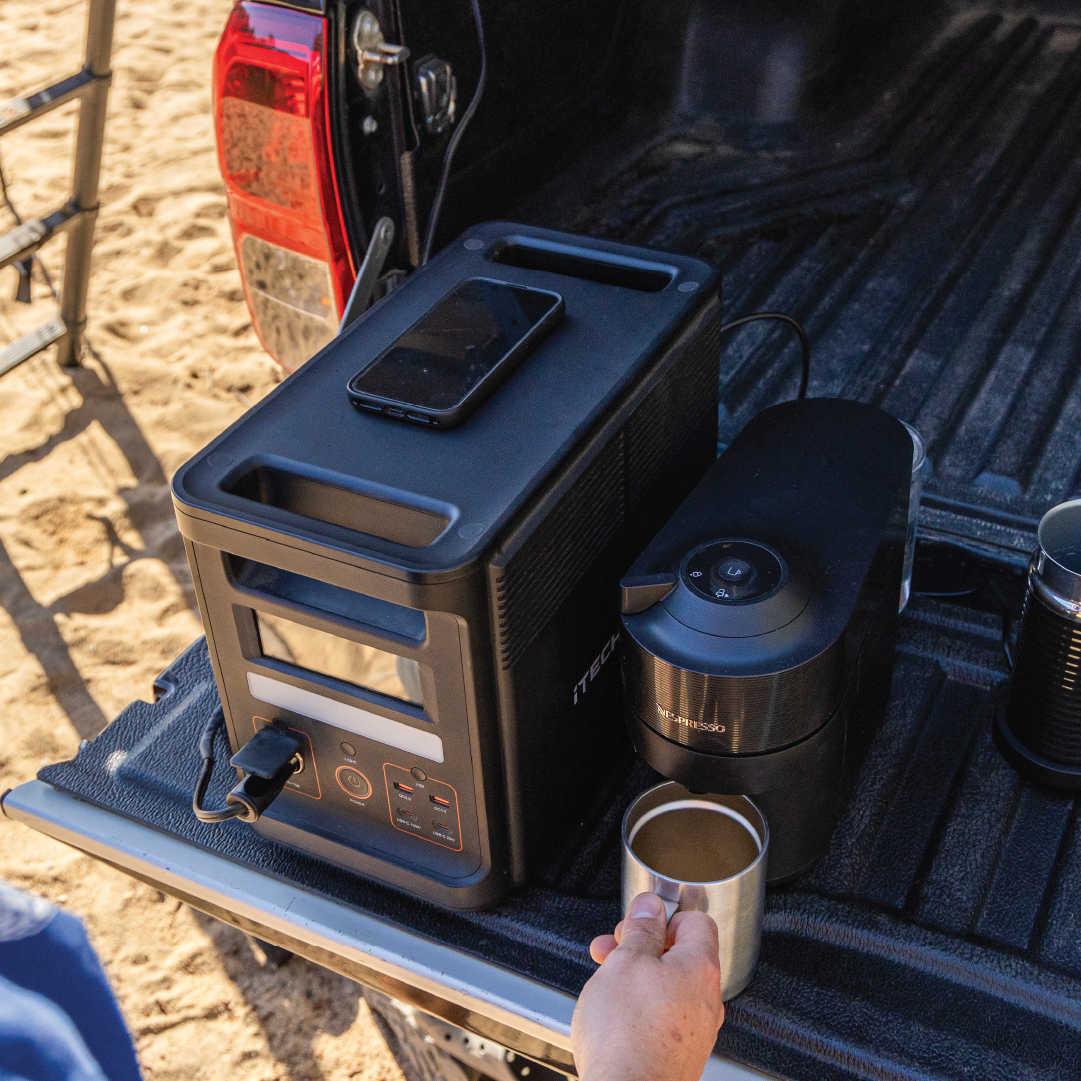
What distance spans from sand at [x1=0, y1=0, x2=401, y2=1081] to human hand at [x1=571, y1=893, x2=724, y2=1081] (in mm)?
930

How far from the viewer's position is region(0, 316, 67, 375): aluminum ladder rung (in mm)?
2652

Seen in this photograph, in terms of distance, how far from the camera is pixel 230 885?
1030mm

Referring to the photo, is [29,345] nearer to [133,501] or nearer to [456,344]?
[133,501]

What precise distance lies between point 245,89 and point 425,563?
31.1 inches

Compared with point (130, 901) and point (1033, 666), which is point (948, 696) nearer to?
point (1033, 666)

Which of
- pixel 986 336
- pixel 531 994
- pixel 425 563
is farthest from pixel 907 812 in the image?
pixel 986 336

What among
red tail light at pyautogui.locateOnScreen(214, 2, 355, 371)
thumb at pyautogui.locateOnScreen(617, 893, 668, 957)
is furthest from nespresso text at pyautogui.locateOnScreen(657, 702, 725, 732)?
red tail light at pyautogui.locateOnScreen(214, 2, 355, 371)

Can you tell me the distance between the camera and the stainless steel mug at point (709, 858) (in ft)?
2.77

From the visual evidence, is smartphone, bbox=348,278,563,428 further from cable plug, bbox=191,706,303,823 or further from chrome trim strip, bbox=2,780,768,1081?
chrome trim strip, bbox=2,780,768,1081

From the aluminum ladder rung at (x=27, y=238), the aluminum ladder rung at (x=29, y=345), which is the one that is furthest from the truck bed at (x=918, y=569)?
the aluminum ladder rung at (x=29, y=345)

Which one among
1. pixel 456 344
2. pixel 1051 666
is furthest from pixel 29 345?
pixel 1051 666

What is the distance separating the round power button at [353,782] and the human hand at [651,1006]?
0.79 ft

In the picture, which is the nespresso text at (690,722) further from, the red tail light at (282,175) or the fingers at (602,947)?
the red tail light at (282,175)

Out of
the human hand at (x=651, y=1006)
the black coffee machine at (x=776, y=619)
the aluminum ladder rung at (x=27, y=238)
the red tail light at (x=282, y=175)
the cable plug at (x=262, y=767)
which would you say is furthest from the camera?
the aluminum ladder rung at (x=27, y=238)
